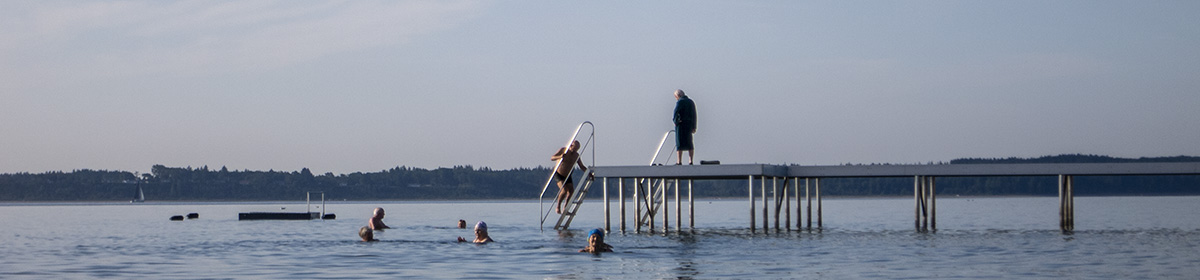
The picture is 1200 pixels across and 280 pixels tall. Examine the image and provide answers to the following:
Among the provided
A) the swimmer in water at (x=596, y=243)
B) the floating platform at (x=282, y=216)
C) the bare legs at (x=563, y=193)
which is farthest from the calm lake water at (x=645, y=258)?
the floating platform at (x=282, y=216)

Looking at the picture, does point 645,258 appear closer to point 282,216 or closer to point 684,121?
point 684,121

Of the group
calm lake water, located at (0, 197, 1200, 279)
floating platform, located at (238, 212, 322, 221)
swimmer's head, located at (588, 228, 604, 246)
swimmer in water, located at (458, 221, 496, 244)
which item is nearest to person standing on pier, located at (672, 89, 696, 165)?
calm lake water, located at (0, 197, 1200, 279)

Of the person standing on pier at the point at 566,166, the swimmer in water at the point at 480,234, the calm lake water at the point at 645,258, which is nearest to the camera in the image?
the calm lake water at the point at 645,258

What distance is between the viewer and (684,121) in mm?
31734

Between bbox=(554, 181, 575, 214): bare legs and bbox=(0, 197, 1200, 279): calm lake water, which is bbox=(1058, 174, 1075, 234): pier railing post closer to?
bbox=(0, 197, 1200, 279): calm lake water

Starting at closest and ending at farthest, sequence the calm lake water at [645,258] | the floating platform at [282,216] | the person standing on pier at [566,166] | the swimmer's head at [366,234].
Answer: the calm lake water at [645,258], the swimmer's head at [366,234], the person standing on pier at [566,166], the floating platform at [282,216]

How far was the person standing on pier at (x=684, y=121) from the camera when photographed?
31.7 m

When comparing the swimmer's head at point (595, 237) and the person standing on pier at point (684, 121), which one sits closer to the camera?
the swimmer's head at point (595, 237)

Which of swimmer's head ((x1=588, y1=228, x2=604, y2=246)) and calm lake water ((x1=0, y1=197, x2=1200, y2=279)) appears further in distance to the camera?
swimmer's head ((x1=588, y1=228, x2=604, y2=246))

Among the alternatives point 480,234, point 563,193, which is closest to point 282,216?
point 563,193

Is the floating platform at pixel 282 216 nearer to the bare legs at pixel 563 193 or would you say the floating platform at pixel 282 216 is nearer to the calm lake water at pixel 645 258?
the calm lake water at pixel 645 258

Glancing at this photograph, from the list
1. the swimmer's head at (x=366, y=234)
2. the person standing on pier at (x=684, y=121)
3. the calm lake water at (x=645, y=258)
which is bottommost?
the calm lake water at (x=645, y=258)

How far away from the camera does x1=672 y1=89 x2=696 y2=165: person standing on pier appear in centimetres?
3170

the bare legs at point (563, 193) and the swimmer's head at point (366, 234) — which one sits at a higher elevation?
the bare legs at point (563, 193)
